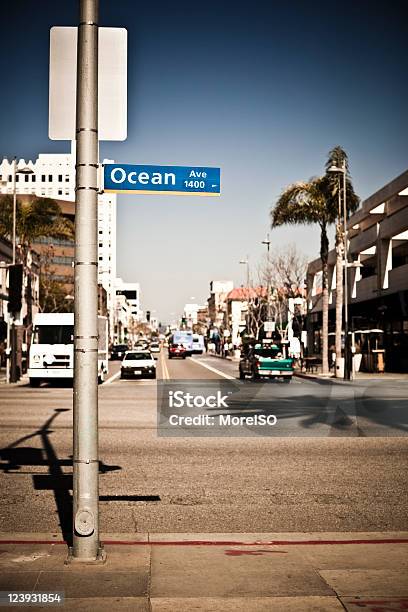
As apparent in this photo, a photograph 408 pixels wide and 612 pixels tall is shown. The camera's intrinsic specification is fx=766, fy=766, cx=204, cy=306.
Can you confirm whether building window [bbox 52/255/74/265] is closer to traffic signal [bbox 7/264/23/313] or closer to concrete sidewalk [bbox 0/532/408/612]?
traffic signal [bbox 7/264/23/313]

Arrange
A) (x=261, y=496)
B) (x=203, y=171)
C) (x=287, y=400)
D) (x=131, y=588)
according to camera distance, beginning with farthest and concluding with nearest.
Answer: (x=287, y=400) < (x=261, y=496) < (x=203, y=171) < (x=131, y=588)

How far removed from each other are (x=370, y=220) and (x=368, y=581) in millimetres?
50360

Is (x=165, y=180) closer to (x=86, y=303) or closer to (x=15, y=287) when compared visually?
(x=86, y=303)

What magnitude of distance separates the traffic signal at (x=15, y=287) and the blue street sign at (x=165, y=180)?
22970 millimetres

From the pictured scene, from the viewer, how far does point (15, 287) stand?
29438 mm

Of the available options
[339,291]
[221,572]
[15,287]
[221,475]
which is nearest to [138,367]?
[15,287]

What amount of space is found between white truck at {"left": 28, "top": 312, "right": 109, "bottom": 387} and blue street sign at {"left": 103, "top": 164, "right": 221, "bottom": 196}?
23.6 metres

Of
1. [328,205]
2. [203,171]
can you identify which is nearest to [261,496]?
[203,171]

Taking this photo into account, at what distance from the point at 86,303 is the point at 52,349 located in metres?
25.7

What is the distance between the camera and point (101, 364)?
32688mm

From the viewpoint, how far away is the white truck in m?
30.9

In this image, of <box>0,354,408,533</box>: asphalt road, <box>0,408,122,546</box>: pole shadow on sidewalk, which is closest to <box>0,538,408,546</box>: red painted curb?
<box>0,408,122,546</box>: pole shadow on sidewalk

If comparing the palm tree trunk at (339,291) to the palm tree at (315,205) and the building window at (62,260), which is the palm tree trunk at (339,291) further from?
the building window at (62,260)

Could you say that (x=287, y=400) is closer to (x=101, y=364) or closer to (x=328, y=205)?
(x=101, y=364)
